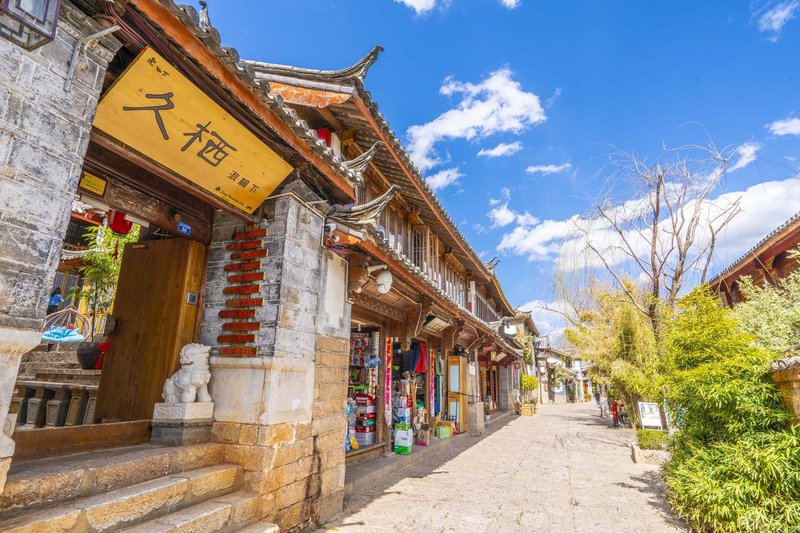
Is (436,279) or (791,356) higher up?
(436,279)

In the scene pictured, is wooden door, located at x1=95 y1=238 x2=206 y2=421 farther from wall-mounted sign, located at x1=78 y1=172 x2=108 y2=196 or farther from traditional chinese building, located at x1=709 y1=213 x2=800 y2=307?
traditional chinese building, located at x1=709 y1=213 x2=800 y2=307

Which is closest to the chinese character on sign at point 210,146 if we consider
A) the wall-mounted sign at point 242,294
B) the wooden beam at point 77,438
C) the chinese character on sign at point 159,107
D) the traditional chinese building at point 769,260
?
the chinese character on sign at point 159,107

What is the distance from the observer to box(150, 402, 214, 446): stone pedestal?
3.77 m

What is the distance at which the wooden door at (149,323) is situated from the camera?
4.18 m

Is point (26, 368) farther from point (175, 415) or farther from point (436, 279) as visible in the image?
point (436, 279)

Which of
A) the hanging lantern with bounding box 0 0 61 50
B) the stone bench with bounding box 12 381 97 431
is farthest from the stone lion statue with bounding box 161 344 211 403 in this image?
the stone bench with bounding box 12 381 97 431

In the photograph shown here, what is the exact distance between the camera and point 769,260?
42.2 feet

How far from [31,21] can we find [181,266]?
Result: 110 inches

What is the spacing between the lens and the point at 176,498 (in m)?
3.21

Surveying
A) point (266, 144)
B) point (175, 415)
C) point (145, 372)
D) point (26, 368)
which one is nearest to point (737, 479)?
point (175, 415)

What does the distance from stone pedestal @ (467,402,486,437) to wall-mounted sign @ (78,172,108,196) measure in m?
11.6

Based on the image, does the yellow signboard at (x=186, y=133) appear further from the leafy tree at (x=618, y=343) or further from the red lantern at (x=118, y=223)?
the leafy tree at (x=618, y=343)

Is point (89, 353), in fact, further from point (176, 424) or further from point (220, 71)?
point (220, 71)

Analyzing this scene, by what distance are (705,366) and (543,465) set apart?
4.75 metres
